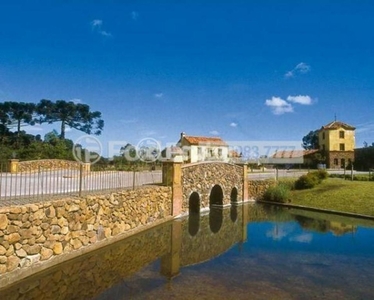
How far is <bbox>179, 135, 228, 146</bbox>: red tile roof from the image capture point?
45009 millimetres

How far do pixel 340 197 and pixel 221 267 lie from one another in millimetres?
13370

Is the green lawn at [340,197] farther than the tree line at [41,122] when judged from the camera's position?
No

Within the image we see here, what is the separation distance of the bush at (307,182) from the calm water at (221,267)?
8490 mm

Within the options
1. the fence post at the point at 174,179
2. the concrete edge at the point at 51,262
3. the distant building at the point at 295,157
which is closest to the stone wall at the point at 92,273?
the concrete edge at the point at 51,262

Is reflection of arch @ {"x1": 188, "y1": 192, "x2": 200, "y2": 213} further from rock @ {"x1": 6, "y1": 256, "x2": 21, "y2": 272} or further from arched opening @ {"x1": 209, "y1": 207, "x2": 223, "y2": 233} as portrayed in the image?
rock @ {"x1": 6, "y1": 256, "x2": 21, "y2": 272}

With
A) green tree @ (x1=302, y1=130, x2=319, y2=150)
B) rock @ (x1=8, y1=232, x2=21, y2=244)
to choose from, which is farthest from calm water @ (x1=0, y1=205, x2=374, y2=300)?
green tree @ (x1=302, y1=130, x2=319, y2=150)

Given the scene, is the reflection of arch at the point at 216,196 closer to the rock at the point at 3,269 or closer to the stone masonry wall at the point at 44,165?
the stone masonry wall at the point at 44,165

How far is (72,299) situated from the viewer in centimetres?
627

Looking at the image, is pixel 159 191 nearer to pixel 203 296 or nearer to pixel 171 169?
pixel 171 169

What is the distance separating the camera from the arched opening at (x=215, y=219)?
549 inches

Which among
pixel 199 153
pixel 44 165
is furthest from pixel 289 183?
pixel 199 153

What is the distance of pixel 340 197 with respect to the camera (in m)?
19.1

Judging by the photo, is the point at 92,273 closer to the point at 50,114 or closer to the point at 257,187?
the point at 257,187

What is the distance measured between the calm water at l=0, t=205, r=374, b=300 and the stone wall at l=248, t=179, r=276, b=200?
9.02 m
